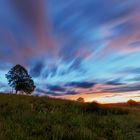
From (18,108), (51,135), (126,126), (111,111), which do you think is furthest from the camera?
(111,111)

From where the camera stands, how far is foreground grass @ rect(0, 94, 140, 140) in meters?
8.30

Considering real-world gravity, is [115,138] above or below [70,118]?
below

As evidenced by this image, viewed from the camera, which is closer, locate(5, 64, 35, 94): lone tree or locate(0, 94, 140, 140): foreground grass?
locate(0, 94, 140, 140): foreground grass

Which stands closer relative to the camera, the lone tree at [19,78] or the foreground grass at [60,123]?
the foreground grass at [60,123]

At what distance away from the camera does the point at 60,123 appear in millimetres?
9930

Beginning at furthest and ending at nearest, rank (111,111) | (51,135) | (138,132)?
(111,111), (138,132), (51,135)

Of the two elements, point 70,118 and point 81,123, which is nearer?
point 81,123

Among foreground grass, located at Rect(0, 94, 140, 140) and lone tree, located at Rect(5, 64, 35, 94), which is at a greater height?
lone tree, located at Rect(5, 64, 35, 94)

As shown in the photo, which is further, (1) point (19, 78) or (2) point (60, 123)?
(1) point (19, 78)

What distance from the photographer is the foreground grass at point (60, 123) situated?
8.30 m

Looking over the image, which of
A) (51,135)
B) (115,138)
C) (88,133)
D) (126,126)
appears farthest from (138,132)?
(51,135)

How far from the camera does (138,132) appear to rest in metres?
9.65

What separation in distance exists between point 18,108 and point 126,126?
473 cm

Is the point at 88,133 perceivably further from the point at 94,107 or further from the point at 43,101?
the point at 43,101
